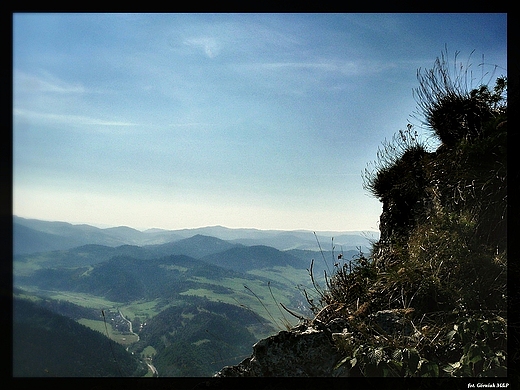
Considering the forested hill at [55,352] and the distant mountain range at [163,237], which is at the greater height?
the distant mountain range at [163,237]

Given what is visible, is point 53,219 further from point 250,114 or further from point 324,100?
point 324,100

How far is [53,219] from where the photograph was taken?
2084 mm

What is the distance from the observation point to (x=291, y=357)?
1601 mm

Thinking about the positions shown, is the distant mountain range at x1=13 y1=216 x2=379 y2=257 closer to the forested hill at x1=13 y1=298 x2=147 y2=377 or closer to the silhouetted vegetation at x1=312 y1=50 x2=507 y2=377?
the silhouetted vegetation at x1=312 y1=50 x2=507 y2=377

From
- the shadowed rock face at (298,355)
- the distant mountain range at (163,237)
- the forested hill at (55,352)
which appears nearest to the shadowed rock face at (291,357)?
the shadowed rock face at (298,355)

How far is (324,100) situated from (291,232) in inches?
40.4

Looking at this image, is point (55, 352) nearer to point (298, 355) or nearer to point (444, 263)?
point (298, 355)

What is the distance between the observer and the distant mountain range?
2.00 meters

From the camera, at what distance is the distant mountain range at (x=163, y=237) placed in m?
2.00

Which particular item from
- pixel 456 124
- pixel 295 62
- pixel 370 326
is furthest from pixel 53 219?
pixel 456 124

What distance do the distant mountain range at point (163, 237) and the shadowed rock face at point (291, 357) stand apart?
827 millimetres

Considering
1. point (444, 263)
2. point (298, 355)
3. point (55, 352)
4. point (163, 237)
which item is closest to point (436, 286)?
point (444, 263)

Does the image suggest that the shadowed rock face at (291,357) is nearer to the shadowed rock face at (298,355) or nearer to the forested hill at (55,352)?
the shadowed rock face at (298,355)

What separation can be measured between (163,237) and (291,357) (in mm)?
1836
